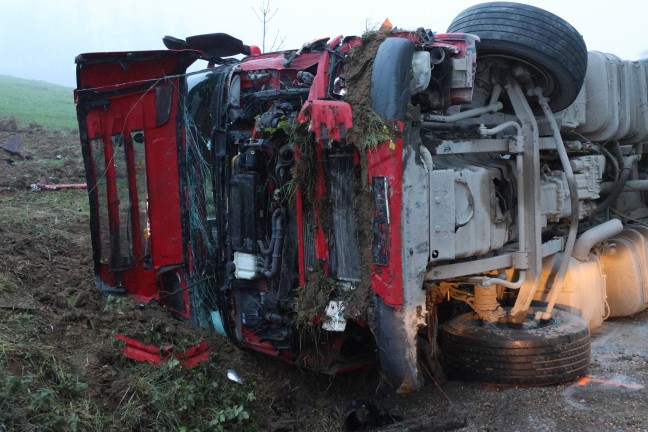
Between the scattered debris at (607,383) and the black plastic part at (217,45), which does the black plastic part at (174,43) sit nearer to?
the black plastic part at (217,45)

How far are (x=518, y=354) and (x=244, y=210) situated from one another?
6.00ft

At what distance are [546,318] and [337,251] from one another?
1.65 meters

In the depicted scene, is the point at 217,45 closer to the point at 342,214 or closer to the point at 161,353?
the point at 342,214

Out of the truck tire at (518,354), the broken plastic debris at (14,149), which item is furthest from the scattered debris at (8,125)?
the truck tire at (518,354)

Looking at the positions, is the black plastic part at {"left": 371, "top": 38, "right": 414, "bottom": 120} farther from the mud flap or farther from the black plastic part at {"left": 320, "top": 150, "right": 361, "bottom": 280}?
the black plastic part at {"left": 320, "top": 150, "right": 361, "bottom": 280}

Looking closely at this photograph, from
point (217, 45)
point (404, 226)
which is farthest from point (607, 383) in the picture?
point (217, 45)

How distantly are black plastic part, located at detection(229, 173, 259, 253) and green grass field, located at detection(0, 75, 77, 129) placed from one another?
13.9 meters

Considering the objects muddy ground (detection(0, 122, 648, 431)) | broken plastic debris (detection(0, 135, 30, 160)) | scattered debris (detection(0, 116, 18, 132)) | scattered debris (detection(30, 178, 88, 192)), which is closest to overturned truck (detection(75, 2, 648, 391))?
muddy ground (detection(0, 122, 648, 431))

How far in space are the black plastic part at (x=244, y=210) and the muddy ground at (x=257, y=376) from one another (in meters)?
0.82

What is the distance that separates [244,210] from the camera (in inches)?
158

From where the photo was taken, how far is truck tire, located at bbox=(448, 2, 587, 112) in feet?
13.9

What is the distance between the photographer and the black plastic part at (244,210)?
3.96 metres

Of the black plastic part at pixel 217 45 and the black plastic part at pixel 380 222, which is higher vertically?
the black plastic part at pixel 217 45

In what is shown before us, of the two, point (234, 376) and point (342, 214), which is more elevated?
point (342, 214)
